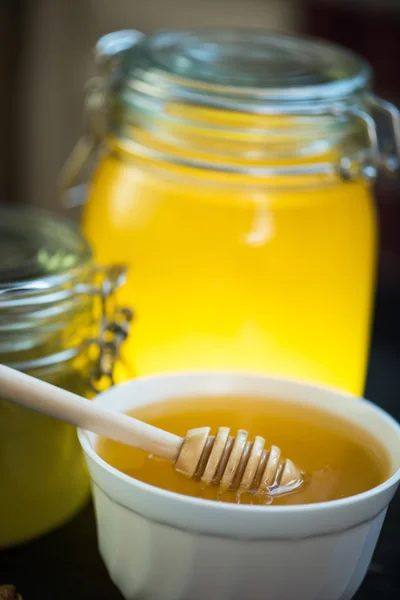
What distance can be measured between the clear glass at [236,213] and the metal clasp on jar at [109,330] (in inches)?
2.6

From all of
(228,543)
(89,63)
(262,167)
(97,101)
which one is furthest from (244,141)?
(89,63)

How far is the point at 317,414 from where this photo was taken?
52 centimetres

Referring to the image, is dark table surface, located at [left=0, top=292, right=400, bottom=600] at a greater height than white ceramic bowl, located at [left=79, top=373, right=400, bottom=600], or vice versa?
white ceramic bowl, located at [left=79, top=373, right=400, bottom=600]

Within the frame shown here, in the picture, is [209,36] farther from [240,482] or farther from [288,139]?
[240,482]

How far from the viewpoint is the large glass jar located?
1.95 ft

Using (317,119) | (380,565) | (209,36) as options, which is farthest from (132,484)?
(209,36)

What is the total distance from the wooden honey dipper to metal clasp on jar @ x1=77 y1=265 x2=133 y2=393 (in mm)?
95

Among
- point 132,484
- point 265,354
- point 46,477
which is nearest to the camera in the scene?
point 132,484

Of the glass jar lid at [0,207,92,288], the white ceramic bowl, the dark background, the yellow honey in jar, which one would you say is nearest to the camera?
the white ceramic bowl

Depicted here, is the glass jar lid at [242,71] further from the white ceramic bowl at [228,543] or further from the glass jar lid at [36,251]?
the white ceramic bowl at [228,543]

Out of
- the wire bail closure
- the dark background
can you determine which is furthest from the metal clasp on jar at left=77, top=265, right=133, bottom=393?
the dark background

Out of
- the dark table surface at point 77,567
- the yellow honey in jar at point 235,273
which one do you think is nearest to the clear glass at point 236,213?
the yellow honey in jar at point 235,273

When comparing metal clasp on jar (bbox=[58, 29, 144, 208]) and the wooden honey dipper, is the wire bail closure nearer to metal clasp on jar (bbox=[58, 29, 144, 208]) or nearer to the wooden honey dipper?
metal clasp on jar (bbox=[58, 29, 144, 208])

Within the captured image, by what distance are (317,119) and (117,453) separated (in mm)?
264
